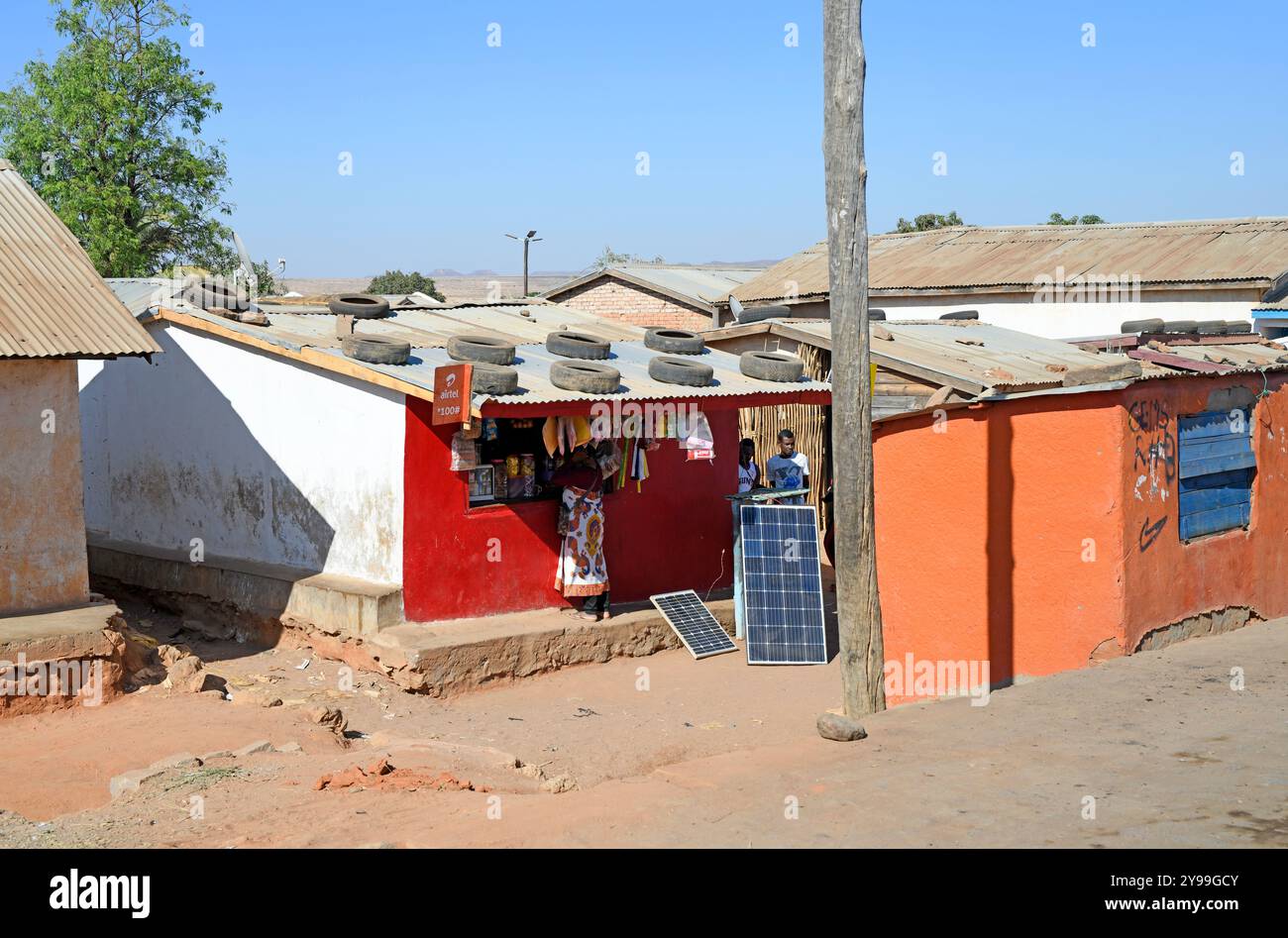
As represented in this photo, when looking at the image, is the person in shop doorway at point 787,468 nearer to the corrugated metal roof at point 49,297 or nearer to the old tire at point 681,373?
the old tire at point 681,373

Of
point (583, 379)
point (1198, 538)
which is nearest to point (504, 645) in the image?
point (583, 379)

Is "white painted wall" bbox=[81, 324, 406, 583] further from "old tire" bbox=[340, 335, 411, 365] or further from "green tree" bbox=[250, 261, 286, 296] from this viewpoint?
"green tree" bbox=[250, 261, 286, 296]

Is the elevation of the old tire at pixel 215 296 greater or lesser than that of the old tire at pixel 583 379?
greater

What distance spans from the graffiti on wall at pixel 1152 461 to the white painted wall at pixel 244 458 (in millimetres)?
6445

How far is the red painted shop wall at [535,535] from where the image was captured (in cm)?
1179

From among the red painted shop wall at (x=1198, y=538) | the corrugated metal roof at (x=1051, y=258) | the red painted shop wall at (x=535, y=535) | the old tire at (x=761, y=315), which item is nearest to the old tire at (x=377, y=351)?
the red painted shop wall at (x=535, y=535)

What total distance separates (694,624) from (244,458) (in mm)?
5173

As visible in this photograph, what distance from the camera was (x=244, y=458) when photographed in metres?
13.4

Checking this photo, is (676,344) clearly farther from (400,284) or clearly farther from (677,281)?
(400,284)

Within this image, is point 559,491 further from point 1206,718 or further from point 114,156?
point 114,156

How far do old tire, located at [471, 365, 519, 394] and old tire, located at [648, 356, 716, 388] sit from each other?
2.18 m

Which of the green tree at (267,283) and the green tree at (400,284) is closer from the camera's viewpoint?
the green tree at (267,283)
